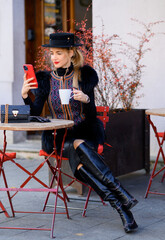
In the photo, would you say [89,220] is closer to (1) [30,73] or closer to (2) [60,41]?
(1) [30,73]

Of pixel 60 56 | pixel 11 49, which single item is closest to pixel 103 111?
pixel 60 56

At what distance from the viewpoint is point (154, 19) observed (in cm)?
684

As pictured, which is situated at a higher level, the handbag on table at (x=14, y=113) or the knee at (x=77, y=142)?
the handbag on table at (x=14, y=113)

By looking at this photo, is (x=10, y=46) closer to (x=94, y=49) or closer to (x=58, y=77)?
(x=94, y=49)

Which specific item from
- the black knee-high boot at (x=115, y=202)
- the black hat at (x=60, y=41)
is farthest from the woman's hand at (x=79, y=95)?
the black knee-high boot at (x=115, y=202)

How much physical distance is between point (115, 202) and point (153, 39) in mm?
3288

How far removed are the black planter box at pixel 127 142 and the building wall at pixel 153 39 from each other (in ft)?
1.96

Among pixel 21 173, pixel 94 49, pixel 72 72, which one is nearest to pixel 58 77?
pixel 72 72

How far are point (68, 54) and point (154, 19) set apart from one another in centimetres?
249

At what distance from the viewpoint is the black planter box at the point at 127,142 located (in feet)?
18.7

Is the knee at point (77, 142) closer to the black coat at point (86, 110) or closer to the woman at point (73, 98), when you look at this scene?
the woman at point (73, 98)

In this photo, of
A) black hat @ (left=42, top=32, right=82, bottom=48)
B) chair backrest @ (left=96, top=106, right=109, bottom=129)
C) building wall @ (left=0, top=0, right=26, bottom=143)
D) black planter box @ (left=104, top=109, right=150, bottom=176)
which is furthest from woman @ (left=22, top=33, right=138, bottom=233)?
building wall @ (left=0, top=0, right=26, bottom=143)

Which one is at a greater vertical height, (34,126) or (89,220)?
(34,126)

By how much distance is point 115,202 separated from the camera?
4141 millimetres
